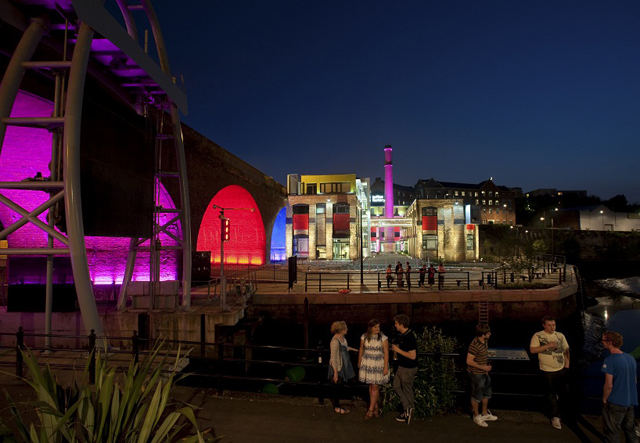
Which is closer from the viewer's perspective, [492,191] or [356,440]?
[356,440]

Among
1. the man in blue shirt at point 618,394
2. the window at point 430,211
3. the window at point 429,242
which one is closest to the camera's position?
the man in blue shirt at point 618,394

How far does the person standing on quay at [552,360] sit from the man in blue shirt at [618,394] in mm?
929

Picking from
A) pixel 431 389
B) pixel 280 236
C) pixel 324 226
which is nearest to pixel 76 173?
pixel 431 389

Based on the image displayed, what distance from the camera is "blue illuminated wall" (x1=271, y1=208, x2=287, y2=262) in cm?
4456

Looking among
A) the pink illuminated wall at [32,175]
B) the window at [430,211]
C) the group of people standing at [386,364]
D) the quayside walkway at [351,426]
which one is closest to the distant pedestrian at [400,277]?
the pink illuminated wall at [32,175]

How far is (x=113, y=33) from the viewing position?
9.69 meters

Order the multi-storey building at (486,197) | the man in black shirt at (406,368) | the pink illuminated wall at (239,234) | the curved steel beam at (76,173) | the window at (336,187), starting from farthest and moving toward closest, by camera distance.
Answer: the multi-storey building at (486,197) → the window at (336,187) → the pink illuminated wall at (239,234) → the curved steel beam at (76,173) → the man in black shirt at (406,368)

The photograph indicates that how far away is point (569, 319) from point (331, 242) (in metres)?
24.2

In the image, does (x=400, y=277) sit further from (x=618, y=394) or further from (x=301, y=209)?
(x=301, y=209)

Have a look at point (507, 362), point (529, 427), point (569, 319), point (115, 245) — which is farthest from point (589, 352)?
point (115, 245)

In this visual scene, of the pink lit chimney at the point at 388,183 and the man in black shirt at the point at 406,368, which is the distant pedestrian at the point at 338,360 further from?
the pink lit chimney at the point at 388,183

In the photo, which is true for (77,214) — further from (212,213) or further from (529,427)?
(212,213)

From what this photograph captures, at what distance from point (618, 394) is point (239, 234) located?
3072 centimetres

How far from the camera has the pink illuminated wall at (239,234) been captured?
3052 cm
